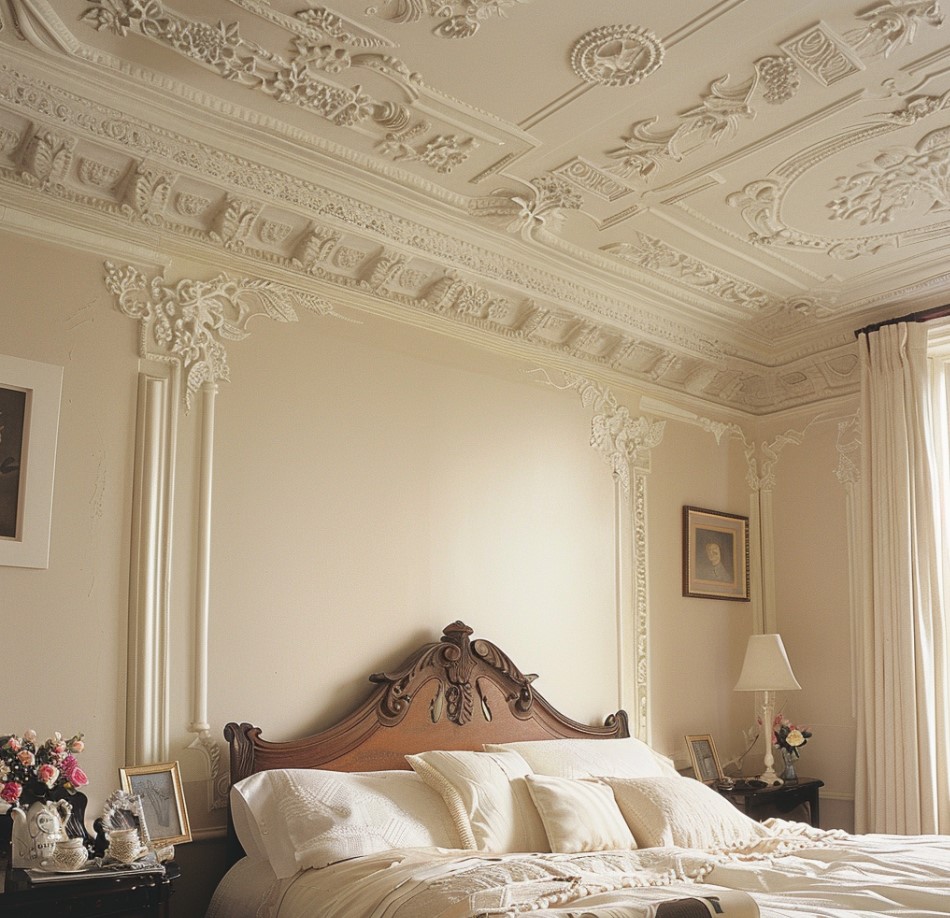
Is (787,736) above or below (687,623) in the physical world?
below

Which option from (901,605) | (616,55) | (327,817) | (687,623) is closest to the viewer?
(616,55)

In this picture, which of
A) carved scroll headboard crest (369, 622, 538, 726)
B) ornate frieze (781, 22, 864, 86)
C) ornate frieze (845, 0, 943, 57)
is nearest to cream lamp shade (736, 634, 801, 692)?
carved scroll headboard crest (369, 622, 538, 726)

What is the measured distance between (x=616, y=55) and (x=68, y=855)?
2870mm

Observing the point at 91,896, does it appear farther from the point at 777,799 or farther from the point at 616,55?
the point at 777,799

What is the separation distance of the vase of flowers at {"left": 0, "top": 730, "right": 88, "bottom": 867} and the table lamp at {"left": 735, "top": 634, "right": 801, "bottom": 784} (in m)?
3.45

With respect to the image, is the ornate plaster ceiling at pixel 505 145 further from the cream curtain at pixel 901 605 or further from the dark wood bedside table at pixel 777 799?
the dark wood bedside table at pixel 777 799

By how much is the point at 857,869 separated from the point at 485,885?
1.29m

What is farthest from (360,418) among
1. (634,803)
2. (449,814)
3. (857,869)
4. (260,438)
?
(857,869)

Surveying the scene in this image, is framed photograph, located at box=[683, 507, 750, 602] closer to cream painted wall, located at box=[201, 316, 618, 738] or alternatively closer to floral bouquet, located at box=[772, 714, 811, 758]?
cream painted wall, located at box=[201, 316, 618, 738]

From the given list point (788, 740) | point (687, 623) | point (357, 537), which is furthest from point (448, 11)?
point (788, 740)

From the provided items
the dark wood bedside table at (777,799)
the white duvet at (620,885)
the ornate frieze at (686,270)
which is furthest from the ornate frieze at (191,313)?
the dark wood bedside table at (777,799)

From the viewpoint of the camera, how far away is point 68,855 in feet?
8.99

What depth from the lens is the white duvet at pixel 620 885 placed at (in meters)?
2.55

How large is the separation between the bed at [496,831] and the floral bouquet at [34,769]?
61 centimetres
